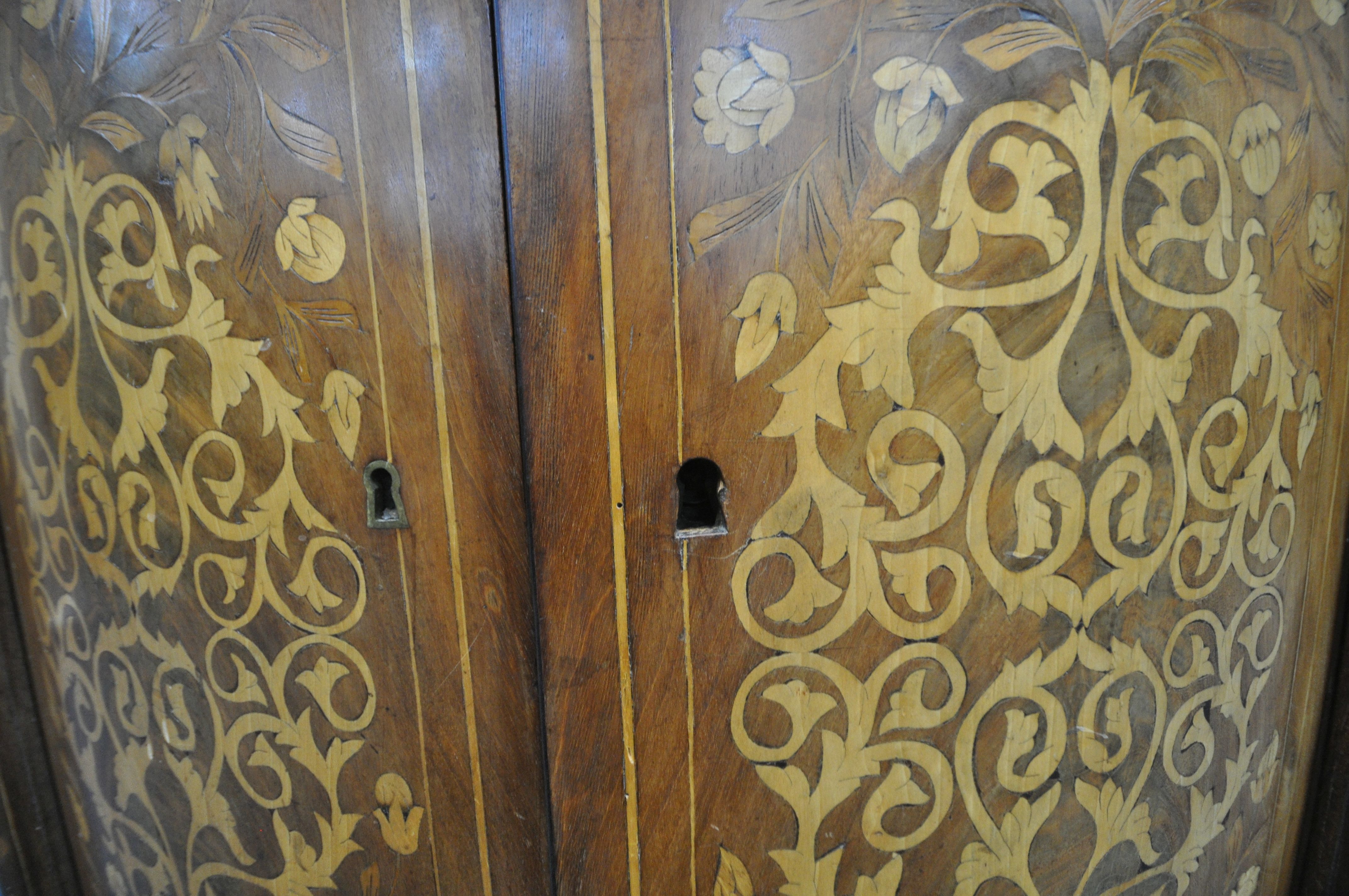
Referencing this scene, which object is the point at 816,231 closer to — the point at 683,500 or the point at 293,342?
the point at 683,500

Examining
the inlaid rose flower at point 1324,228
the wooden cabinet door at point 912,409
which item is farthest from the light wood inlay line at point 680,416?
the inlaid rose flower at point 1324,228

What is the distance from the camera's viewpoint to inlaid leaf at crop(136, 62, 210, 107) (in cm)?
64

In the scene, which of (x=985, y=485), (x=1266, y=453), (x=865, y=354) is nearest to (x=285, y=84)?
(x=865, y=354)

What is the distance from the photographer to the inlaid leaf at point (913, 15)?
0.56 metres

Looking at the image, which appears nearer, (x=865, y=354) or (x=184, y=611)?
(x=865, y=354)

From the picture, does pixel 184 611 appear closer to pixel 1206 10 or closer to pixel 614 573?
pixel 614 573

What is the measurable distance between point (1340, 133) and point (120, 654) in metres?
1.23

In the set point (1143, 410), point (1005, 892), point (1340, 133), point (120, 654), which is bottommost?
point (1005, 892)

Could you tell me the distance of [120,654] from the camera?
0.76m

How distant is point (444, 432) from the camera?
64 cm

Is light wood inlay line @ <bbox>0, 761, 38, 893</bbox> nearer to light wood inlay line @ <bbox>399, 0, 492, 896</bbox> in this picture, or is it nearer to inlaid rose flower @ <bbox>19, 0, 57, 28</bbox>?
light wood inlay line @ <bbox>399, 0, 492, 896</bbox>

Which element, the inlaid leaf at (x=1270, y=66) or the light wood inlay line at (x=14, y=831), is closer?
the inlaid leaf at (x=1270, y=66)

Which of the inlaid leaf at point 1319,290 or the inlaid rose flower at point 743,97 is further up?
the inlaid rose flower at point 743,97

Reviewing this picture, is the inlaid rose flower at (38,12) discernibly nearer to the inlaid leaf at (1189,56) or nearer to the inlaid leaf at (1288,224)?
the inlaid leaf at (1189,56)
